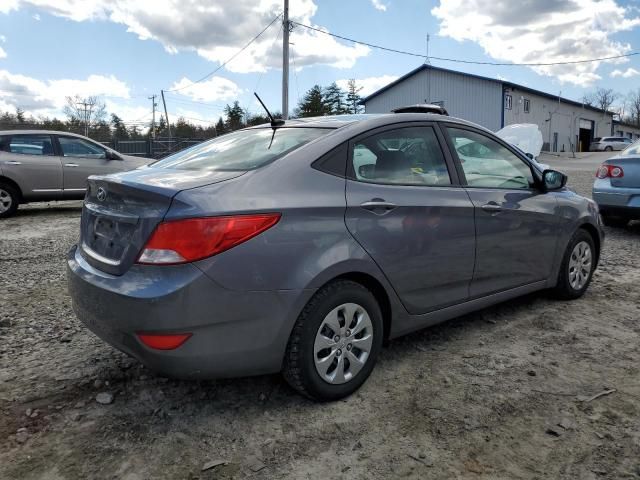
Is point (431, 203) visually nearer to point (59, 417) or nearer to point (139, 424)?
point (139, 424)

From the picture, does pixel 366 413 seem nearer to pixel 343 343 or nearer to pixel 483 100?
pixel 343 343

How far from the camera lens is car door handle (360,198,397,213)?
2.86 meters

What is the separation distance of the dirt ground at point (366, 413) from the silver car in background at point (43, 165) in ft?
20.9

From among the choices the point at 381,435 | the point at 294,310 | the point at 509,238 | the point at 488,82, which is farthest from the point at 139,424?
the point at 488,82

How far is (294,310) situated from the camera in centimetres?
255

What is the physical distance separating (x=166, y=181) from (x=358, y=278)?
3.69 feet

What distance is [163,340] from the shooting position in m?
→ 2.38

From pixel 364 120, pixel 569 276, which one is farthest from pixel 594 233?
pixel 364 120

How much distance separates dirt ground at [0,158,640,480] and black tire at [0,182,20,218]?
628cm

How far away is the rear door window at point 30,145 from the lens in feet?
31.0

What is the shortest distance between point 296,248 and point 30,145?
8.98 metres

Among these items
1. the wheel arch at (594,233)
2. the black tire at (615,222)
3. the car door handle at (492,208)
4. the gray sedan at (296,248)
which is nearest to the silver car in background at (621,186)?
the black tire at (615,222)

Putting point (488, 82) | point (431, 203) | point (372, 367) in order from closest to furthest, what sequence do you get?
point (372, 367) → point (431, 203) → point (488, 82)

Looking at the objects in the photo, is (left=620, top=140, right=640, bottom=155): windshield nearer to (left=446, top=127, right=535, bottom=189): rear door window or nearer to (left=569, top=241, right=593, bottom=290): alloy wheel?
(left=569, top=241, right=593, bottom=290): alloy wheel
